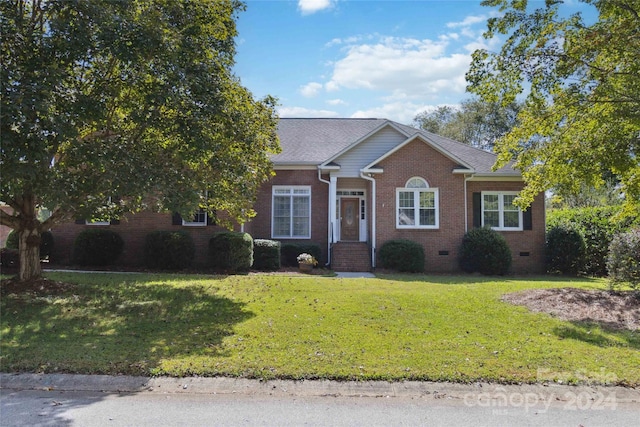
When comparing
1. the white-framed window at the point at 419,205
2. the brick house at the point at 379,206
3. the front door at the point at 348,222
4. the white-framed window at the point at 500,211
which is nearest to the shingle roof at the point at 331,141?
the brick house at the point at 379,206

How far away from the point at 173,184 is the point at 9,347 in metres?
3.82

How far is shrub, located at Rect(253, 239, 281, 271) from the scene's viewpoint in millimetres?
16016

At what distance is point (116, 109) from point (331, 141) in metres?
12.3

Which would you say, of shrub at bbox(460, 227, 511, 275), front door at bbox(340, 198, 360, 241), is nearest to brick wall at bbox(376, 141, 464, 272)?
shrub at bbox(460, 227, 511, 275)

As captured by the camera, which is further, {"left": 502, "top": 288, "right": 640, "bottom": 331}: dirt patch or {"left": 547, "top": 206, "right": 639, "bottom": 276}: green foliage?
{"left": 547, "top": 206, "right": 639, "bottom": 276}: green foliage

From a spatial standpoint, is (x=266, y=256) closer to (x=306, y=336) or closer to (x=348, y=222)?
(x=348, y=222)

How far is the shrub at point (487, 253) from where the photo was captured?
53.8ft

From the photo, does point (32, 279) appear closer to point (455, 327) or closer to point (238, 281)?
point (238, 281)

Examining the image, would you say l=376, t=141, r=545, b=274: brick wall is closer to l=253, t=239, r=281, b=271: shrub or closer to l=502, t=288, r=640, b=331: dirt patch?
l=253, t=239, r=281, b=271: shrub

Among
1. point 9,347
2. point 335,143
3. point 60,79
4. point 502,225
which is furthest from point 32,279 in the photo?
point 502,225

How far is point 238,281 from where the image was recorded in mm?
12547

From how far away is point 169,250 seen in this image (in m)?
15.2

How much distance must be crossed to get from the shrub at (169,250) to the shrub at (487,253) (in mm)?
10590

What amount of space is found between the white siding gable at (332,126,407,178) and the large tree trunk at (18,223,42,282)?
11.1 metres
